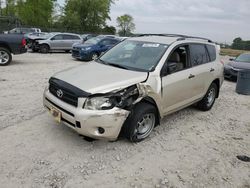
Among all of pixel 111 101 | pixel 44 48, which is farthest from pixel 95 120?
pixel 44 48

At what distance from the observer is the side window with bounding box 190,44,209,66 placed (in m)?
5.31

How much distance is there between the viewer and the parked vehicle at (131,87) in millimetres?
3646

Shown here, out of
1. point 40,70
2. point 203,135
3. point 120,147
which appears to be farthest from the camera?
point 40,70

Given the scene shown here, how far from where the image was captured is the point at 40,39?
56.9 ft

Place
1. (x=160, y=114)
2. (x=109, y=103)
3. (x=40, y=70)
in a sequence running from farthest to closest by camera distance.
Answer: (x=40, y=70), (x=160, y=114), (x=109, y=103)

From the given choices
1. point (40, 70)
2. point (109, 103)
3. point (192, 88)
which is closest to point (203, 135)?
point (192, 88)

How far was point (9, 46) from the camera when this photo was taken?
10.5 meters

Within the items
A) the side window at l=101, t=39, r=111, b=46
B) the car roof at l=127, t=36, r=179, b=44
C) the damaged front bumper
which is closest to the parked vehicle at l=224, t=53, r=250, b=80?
the car roof at l=127, t=36, r=179, b=44

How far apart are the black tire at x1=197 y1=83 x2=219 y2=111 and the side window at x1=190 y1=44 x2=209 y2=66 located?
2.39 ft

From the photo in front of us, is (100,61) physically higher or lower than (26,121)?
higher

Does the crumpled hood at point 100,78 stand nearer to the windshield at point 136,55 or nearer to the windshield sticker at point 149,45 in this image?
the windshield at point 136,55

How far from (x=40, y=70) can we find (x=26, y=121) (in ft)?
19.1

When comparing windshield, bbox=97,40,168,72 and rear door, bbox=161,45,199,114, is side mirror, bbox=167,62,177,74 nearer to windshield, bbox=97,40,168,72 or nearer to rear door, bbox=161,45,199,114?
rear door, bbox=161,45,199,114

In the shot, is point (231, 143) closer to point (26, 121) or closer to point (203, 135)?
point (203, 135)
